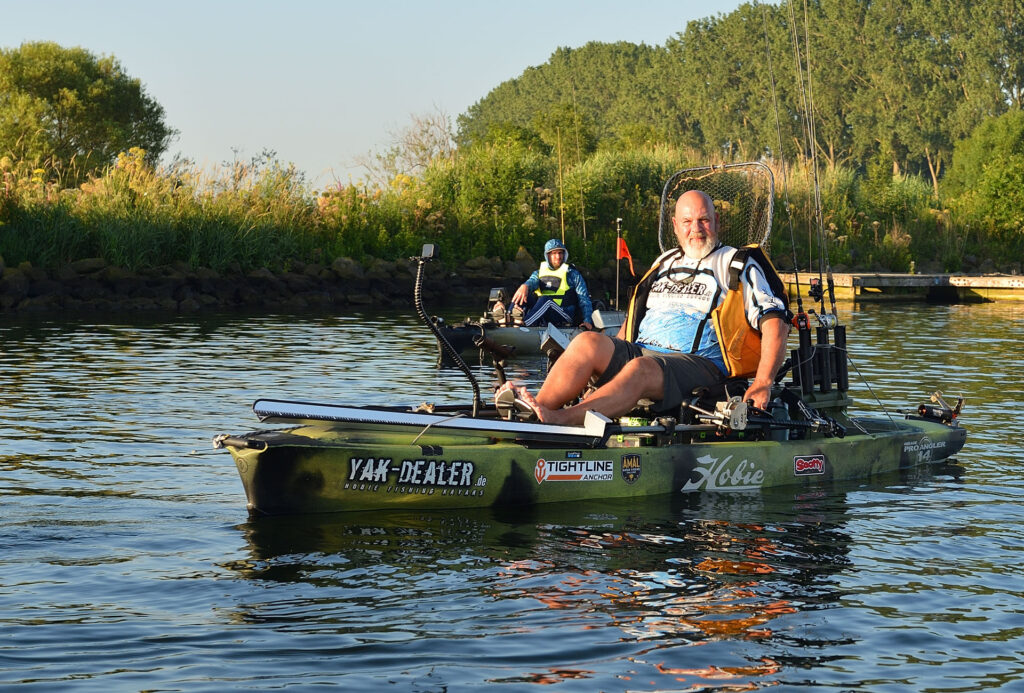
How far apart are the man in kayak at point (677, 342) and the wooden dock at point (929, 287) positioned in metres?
25.4

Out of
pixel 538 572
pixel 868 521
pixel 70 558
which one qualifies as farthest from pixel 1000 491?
pixel 70 558

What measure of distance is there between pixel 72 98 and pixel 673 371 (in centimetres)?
5351

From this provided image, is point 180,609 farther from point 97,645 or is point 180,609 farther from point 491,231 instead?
point 491,231

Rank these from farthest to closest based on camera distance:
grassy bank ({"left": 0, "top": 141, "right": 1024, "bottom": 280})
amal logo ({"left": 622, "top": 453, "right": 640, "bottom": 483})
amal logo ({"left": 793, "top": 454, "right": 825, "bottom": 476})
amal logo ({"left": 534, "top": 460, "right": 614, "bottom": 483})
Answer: grassy bank ({"left": 0, "top": 141, "right": 1024, "bottom": 280}), amal logo ({"left": 793, "top": 454, "right": 825, "bottom": 476}), amal logo ({"left": 622, "top": 453, "right": 640, "bottom": 483}), amal logo ({"left": 534, "top": 460, "right": 614, "bottom": 483})

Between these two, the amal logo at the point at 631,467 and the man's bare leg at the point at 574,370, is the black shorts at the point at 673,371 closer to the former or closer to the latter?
the man's bare leg at the point at 574,370

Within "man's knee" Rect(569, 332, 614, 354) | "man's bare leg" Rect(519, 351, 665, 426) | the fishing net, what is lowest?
"man's bare leg" Rect(519, 351, 665, 426)

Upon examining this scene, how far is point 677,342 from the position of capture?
9672mm

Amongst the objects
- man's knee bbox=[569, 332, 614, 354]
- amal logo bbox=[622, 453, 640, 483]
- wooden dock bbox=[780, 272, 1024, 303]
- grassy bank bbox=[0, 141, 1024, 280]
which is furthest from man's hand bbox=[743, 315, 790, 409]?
wooden dock bbox=[780, 272, 1024, 303]

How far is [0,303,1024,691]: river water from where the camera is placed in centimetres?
588

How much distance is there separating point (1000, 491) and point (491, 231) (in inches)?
1109

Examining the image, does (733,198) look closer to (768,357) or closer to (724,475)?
(768,357)

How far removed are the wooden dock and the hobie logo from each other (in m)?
25.5

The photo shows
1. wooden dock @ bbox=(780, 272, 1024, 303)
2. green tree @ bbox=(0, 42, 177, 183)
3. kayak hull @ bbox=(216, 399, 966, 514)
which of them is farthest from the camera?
green tree @ bbox=(0, 42, 177, 183)

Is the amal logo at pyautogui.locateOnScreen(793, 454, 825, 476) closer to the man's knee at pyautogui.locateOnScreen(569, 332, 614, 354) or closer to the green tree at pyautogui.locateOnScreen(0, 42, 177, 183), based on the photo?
the man's knee at pyautogui.locateOnScreen(569, 332, 614, 354)
